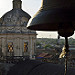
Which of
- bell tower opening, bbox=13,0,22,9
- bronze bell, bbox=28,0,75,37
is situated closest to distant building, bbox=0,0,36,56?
bell tower opening, bbox=13,0,22,9

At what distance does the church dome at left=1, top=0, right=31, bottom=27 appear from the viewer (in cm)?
1647

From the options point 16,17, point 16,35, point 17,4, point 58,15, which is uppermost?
point 17,4

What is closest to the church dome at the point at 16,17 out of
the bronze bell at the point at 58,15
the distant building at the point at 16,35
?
the distant building at the point at 16,35

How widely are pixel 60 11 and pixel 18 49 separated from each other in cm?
1471

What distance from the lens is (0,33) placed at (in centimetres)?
1648

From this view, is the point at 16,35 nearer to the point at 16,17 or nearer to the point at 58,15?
the point at 16,17

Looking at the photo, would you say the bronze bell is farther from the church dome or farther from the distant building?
the church dome

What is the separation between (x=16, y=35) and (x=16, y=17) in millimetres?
1668

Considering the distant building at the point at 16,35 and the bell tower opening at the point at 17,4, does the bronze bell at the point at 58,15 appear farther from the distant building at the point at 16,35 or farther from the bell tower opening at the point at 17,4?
the bell tower opening at the point at 17,4

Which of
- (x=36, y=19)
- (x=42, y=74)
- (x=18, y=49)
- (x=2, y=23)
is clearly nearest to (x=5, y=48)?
(x=18, y=49)

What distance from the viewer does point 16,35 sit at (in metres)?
16.3

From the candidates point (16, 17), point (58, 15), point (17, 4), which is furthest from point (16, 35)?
point (58, 15)

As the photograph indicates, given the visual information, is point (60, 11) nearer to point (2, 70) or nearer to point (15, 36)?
point (2, 70)

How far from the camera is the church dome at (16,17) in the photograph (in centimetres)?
1647
